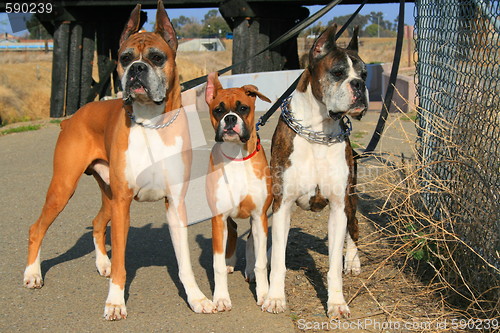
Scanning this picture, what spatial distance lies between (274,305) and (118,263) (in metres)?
1.14

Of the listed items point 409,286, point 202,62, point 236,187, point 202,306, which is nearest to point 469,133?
point 409,286

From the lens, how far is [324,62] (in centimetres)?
425

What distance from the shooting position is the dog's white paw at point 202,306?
4465mm

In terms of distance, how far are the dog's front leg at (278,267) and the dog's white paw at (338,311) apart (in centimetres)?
33

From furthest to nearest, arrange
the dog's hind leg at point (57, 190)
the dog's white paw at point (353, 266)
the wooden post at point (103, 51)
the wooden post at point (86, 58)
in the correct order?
the wooden post at point (103, 51), the wooden post at point (86, 58), the dog's white paw at point (353, 266), the dog's hind leg at point (57, 190)

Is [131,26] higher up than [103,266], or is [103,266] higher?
[131,26]

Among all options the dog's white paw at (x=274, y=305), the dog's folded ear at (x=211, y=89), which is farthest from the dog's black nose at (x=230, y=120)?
the dog's white paw at (x=274, y=305)

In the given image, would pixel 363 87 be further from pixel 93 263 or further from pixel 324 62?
pixel 93 263

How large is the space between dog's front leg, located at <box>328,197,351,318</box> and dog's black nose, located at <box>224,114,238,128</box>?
2.88ft

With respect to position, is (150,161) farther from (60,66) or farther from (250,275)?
(60,66)

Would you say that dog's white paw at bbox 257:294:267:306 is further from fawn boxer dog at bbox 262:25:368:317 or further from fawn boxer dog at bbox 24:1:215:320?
fawn boxer dog at bbox 24:1:215:320

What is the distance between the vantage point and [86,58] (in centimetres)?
1527

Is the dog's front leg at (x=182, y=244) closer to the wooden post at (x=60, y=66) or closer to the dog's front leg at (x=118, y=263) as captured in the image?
the dog's front leg at (x=118, y=263)

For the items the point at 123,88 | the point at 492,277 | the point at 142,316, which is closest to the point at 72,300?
the point at 142,316
